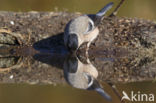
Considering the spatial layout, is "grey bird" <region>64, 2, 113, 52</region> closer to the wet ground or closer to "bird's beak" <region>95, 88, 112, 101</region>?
the wet ground

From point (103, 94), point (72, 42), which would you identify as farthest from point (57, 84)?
point (72, 42)

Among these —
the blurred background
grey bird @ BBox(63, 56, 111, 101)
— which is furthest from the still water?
the blurred background

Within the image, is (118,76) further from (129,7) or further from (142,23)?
(129,7)

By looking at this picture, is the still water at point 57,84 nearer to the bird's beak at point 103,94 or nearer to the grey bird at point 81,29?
the bird's beak at point 103,94

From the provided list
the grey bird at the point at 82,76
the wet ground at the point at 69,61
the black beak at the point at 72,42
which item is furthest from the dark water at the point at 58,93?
the black beak at the point at 72,42

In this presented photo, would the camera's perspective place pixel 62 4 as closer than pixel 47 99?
No

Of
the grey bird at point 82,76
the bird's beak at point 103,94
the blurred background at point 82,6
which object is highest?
the blurred background at point 82,6

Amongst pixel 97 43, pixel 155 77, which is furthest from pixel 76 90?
pixel 97 43
